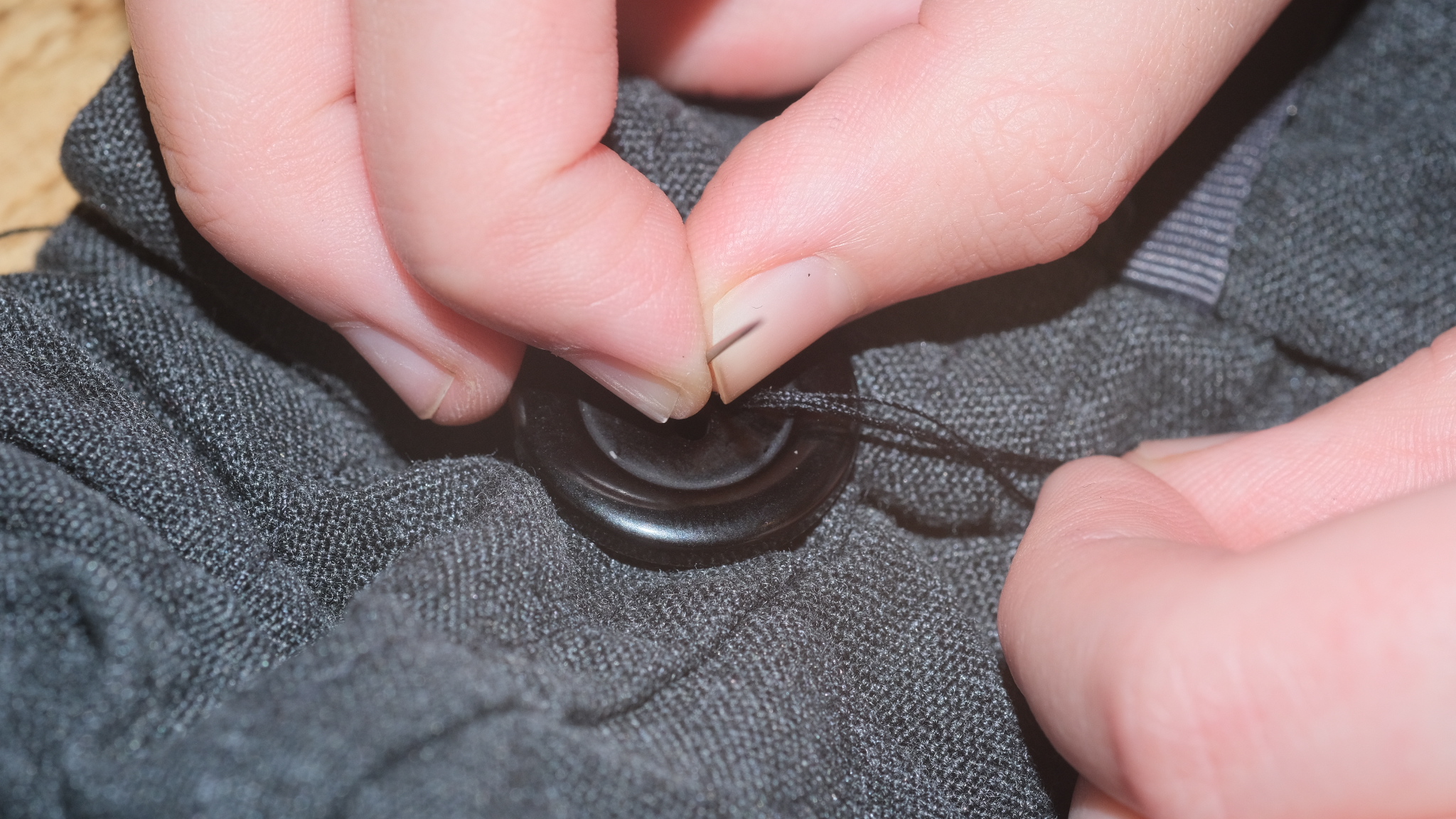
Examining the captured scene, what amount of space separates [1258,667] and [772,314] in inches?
17.8

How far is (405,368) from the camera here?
3.02 ft

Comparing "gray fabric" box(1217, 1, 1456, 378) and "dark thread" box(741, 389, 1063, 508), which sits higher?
"gray fabric" box(1217, 1, 1456, 378)

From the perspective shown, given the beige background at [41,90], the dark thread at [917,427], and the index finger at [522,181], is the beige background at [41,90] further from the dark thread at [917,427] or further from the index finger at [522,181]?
the dark thread at [917,427]

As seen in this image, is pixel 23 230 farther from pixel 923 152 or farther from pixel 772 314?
pixel 923 152

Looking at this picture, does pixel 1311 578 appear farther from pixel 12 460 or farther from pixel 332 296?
pixel 12 460

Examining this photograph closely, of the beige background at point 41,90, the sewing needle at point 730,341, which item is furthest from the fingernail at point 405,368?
the beige background at point 41,90

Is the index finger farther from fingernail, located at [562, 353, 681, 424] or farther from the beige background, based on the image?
the beige background

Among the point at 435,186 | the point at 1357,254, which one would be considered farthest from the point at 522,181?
the point at 1357,254

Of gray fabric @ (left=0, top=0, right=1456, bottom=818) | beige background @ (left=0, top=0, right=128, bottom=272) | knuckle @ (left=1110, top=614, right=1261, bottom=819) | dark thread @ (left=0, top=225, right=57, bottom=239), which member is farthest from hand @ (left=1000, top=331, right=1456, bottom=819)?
beige background @ (left=0, top=0, right=128, bottom=272)

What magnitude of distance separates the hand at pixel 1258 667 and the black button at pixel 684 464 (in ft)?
0.71

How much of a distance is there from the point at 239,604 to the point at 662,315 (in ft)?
1.28

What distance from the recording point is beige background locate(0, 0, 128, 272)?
1.19m

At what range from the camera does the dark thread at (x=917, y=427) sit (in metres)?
0.93

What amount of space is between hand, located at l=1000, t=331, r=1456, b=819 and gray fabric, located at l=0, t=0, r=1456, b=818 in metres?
0.13
